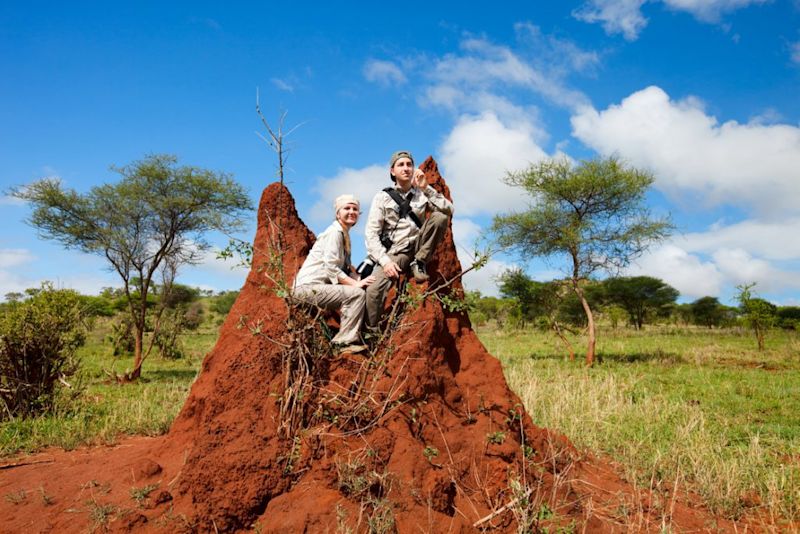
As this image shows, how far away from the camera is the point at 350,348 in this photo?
384 cm

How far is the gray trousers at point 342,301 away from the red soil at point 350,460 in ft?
0.63

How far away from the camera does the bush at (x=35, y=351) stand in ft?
23.6

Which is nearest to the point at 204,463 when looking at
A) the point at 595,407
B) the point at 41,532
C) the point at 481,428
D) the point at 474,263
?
the point at 41,532

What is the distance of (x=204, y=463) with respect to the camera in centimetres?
333

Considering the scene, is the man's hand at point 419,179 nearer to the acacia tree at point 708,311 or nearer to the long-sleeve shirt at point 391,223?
the long-sleeve shirt at point 391,223

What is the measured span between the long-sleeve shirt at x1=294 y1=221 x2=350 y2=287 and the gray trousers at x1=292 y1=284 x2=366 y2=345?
8 cm

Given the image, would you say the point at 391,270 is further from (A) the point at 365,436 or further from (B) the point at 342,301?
(A) the point at 365,436

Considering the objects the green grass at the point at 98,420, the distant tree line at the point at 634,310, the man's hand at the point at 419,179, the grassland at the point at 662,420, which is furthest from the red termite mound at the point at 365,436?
the distant tree line at the point at 634,310

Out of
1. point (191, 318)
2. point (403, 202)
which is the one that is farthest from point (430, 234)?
point (191, 318)

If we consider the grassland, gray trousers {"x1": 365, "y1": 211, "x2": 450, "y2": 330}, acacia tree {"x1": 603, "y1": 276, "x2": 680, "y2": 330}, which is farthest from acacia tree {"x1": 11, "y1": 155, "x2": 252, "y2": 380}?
acacia tree {"x1": 603, "y1": 276, "x2": 680, "y2": 330}

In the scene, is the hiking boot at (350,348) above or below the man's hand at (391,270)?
below

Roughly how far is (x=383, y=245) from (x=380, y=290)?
1.48 feet

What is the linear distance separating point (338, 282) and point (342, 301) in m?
0.16

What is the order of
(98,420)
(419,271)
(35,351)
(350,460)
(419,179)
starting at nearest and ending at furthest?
(350,460), (419,271), (419,179), (98,420), (35,351)
